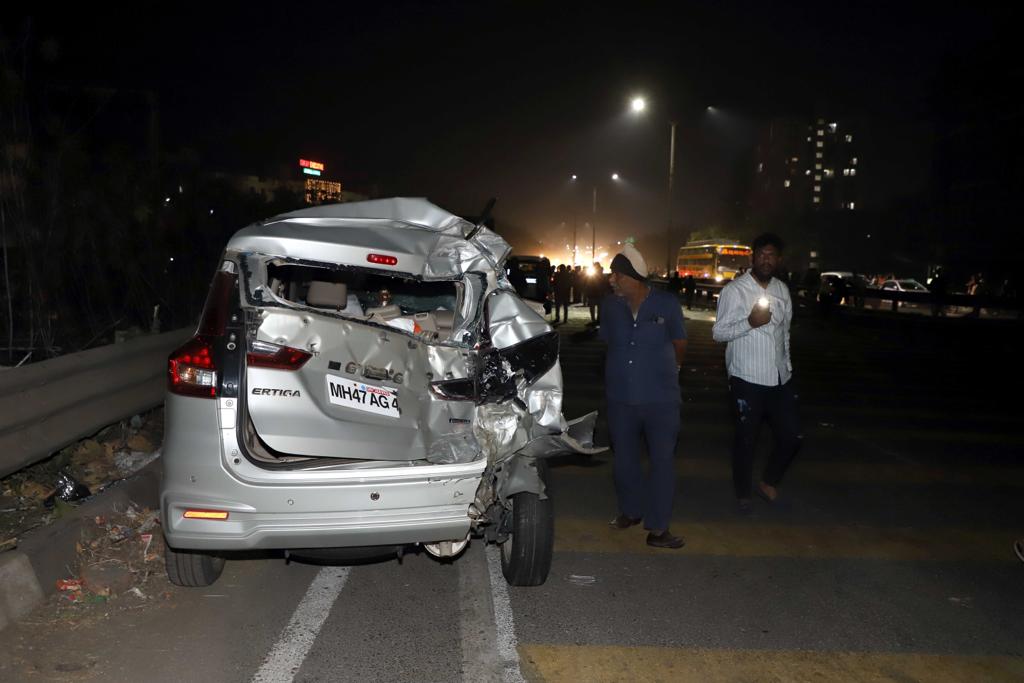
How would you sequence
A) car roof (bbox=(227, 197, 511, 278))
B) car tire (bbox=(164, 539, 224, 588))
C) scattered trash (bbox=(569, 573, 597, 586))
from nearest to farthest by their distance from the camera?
1. car roof (bbox=(227, 197, 511, 278))
2. car tire (bbox=(164, 539, 224, 588))
3. scattered trash (bbox=(569, 573, 597, 586))

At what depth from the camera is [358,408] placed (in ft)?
14.5

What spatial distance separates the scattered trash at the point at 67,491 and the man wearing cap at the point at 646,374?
372 cm

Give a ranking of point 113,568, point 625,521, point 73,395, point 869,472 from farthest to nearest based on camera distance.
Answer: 1. point 869,472
2. point 625,521
3. point 73,395
4. point 113,568

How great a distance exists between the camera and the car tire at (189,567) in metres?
4.90

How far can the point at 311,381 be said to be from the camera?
4.32m

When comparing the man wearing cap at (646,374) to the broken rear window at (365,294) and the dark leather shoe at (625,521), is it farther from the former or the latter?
the broken rear window at (365,294)

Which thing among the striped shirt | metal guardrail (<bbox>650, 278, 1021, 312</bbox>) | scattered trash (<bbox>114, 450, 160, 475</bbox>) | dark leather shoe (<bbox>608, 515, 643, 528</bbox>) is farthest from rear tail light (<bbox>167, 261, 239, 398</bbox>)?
metal guardrail (<bbox>650, 278, 1021, 312</bbox>)

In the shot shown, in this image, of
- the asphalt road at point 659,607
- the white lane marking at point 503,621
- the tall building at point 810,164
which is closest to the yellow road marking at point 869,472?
the asphalt road at point 659,607

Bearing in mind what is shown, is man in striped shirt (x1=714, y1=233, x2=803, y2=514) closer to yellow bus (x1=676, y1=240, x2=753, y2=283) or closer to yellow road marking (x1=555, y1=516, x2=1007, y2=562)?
yellow road marking (x1=555, y1=516, x2=1007, y2=562)

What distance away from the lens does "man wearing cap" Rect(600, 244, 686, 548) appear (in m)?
5.88

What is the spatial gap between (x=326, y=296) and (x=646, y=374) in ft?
7.12

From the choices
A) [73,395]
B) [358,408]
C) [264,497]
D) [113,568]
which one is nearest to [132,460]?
[73,395]

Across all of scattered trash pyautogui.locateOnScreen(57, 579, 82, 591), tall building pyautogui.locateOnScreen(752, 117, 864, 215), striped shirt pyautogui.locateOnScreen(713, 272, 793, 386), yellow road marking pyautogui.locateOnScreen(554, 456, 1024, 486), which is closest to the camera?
scattered trash pyautogui.locateOnScreen(57, 579, 82, 591)

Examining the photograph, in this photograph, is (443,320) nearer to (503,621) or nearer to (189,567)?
(503,621)
